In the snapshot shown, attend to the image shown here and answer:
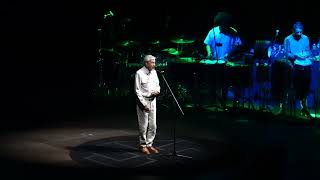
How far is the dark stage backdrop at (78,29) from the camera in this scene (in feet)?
53.9

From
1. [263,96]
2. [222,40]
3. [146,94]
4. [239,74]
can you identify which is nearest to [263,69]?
[239,74]

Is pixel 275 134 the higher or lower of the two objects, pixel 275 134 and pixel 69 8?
the lower

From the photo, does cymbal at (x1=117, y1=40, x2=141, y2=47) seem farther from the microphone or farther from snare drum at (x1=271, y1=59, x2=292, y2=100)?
snare drum at (x1=271, y1=59, x2=292, y2=100)

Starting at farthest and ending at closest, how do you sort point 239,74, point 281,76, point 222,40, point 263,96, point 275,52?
point 263,96
point 222,40
point 275,52
point 239,74
point 281,76

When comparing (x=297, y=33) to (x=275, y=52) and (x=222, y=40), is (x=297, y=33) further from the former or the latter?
(x=222, y=40)

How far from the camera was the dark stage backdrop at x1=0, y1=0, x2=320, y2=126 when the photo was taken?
1642cm

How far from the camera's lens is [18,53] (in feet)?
60.2

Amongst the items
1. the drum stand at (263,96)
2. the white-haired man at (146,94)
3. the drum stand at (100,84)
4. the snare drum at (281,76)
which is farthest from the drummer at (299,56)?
the drum stand at (100,84)

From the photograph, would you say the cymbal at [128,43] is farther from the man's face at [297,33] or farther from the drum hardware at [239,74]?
the man's face at [297,33]

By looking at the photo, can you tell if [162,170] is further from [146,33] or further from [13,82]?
[13,82]

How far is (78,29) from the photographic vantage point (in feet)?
59.8

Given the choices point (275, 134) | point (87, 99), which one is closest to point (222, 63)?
point (275, 134)

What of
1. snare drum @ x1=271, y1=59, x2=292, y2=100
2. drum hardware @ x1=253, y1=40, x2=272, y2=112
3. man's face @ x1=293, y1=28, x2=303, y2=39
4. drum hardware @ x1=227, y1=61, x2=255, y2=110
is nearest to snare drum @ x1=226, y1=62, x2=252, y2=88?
drum hardware @ x1=227, y1=61, x2=255, y2=110

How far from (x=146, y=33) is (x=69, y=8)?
286 cm
